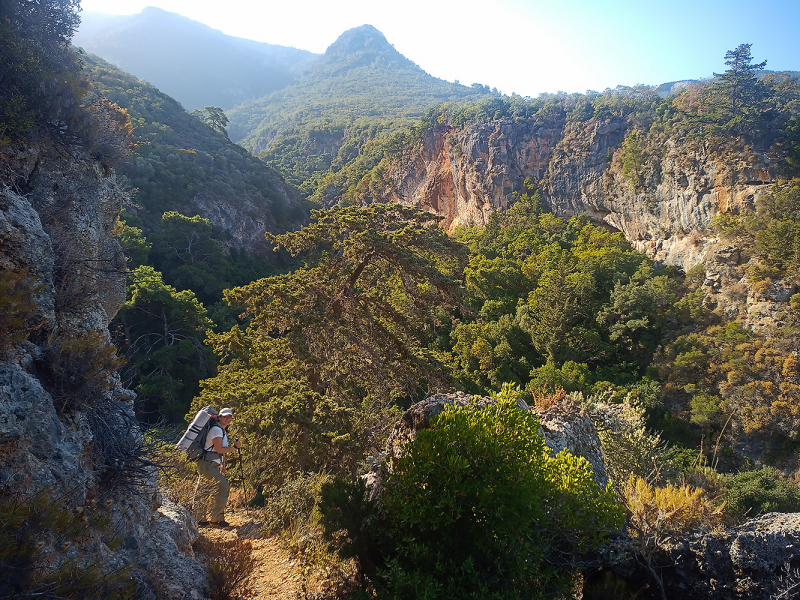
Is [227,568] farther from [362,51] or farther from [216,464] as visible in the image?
[362,51]

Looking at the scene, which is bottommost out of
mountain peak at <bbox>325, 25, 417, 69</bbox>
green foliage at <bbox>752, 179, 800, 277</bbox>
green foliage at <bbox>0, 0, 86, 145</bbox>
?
green foliage at <bbox>0, 0, 86, 145</bbox>

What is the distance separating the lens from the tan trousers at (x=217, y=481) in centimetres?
532

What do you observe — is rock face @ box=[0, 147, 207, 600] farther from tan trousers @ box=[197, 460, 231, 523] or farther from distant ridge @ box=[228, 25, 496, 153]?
distant ridge @ box=[228, 25, 496, 153]

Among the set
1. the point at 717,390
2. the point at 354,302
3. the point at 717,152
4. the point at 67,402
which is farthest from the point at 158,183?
the point at 717,152

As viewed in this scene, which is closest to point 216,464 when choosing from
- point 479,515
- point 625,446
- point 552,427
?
point 479,515

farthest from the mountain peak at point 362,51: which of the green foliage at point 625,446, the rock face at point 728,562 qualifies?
the rock face at point 728,562

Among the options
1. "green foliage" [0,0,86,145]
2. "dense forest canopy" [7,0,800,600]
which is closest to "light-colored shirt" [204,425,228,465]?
"dense forest canopy" [7,0,800,600]

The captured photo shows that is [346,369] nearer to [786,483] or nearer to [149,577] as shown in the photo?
[149,577]

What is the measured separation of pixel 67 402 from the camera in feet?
9.71

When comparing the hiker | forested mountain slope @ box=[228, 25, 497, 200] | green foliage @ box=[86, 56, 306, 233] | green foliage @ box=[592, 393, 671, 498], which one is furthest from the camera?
forested mountain slope @ box=[228, 25, 497, 200]

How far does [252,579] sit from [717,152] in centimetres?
3952

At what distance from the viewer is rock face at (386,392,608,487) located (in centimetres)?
477

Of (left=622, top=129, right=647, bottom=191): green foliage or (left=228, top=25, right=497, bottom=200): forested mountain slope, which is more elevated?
(left=228, top=25, right=497, bottom=200): forested mountain slope

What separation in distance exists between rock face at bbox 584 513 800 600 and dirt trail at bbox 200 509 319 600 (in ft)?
9.69
